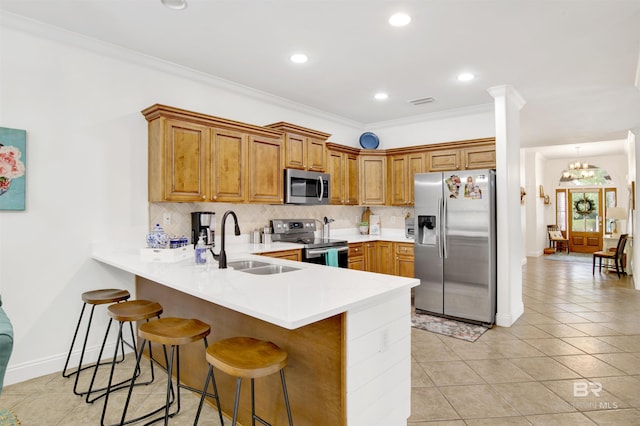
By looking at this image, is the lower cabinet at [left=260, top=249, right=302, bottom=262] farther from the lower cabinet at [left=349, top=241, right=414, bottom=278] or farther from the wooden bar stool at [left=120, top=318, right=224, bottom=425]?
the wooden bar stool at [left=120, top=318, right=224, bottom=425]

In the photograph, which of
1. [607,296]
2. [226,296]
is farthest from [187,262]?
[607,296]

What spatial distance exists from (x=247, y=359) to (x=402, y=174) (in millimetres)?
A: 4241

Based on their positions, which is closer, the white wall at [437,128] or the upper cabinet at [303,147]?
the upper cabinet at [303,147]

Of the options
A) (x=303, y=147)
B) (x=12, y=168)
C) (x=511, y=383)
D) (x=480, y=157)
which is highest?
(x=303, y=147)

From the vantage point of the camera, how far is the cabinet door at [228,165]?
11.9ft

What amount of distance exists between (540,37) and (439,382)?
9.46ft

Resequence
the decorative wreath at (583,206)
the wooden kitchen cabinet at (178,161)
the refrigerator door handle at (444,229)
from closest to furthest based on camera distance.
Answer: the wooden kitchen cabinet at (178,161) < the refrigerator door handle at (444,229) < the decorative wreath at (583,206)

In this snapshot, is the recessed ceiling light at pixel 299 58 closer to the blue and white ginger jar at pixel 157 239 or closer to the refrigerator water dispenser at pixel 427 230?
the blue and white ginger jar at pixel 157 239

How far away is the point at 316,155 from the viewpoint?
4695 millimetres

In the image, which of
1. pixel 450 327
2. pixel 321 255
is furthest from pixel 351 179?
pixel 450 327

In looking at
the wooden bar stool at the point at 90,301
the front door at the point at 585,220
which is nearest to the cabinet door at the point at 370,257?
the wooden bar stool at the point at 90,301

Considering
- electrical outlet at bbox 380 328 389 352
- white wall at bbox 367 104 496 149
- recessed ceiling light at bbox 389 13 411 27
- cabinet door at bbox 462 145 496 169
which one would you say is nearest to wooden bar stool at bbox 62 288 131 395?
electrical outlet at bbox 380 328 389 352

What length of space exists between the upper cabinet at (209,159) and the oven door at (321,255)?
0.71 meters

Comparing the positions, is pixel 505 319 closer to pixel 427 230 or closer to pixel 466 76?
pixel 427 230
